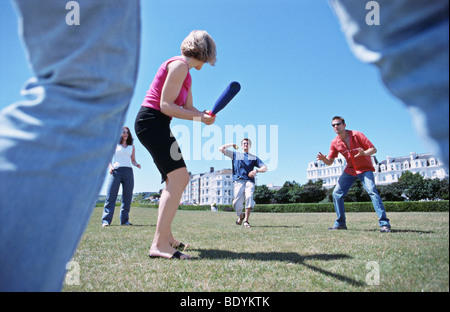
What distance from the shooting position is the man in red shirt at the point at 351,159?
241 inches

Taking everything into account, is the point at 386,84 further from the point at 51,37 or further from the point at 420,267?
the point at 51,37

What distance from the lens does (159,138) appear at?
116 inches

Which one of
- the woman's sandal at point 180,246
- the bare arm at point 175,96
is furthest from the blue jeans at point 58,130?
the woman's sandal at point 180,246

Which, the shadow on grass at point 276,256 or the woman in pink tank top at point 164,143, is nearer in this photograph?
the shadow on grass at point 276,256

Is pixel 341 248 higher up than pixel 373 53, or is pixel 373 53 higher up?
pixel 373 53

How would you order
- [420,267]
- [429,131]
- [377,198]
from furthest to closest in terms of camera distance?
1. [377,198]
2. [420,267]
3. [429,131]

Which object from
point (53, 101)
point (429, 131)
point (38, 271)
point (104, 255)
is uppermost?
point (53, 101)

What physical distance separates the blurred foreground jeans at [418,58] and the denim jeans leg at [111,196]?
7693 millimetres

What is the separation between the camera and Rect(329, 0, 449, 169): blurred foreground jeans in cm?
72

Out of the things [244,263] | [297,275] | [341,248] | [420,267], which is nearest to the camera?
[420,267]

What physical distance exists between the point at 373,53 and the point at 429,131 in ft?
0.88

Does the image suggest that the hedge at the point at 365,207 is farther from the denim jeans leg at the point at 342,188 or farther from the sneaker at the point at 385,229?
the sneaker at the point at 385,229

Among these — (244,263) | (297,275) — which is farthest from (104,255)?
(297,275)

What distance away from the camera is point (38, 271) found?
2.82 ft
